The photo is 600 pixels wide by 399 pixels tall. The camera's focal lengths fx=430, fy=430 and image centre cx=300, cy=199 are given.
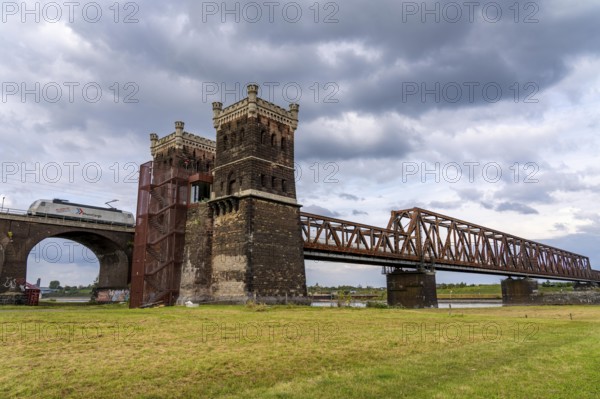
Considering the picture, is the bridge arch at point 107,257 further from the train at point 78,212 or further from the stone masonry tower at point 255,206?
the stone masonry tower at point 255,206

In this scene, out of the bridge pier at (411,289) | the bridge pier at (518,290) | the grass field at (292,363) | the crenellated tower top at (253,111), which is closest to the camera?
the grass field at (292,363)

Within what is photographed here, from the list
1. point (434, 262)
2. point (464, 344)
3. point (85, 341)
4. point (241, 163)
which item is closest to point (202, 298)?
point (241, 163)

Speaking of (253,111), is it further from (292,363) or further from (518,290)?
(518,290)

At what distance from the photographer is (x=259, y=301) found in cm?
3894

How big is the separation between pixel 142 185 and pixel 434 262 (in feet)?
151

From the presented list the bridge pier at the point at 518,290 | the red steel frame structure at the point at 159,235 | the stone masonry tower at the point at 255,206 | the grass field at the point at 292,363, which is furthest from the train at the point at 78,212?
the bridge pier at the point at 518,290

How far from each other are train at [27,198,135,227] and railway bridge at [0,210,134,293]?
2.64ft

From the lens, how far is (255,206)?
136 ft

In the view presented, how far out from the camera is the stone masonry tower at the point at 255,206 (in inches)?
1583

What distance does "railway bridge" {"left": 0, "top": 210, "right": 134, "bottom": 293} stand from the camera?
46.0 m

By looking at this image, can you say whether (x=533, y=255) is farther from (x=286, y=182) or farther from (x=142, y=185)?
(x=142, y=185)

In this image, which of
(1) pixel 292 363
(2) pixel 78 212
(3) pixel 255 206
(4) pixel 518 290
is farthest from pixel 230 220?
(4) pixel 518 290

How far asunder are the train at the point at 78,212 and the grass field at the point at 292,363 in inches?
1471

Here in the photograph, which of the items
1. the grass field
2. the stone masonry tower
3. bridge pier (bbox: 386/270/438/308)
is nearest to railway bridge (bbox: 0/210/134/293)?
the stone masonry tower
